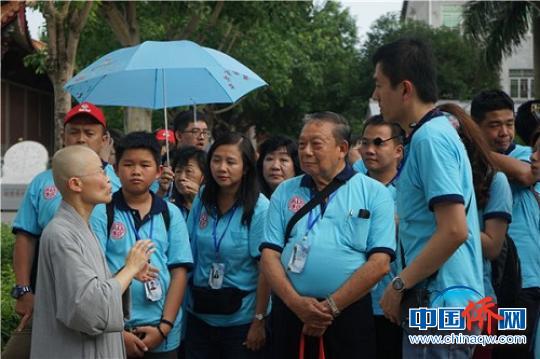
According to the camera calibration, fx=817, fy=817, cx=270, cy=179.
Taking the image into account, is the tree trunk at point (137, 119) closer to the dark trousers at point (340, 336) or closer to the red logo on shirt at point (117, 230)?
the red logo on shirt at point (117, 230)

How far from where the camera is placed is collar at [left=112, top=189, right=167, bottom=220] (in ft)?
14.4

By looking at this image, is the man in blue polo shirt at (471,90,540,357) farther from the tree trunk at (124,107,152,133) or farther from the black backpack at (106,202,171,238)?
the tree trunk at (124,107,152,133)

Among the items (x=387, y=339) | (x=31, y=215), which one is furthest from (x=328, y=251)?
(x=31, y=215)

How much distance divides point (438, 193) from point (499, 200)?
0.84 m

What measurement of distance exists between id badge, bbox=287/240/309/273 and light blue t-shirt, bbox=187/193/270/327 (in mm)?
639

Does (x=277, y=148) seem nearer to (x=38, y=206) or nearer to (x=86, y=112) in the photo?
(x=86, y=112)

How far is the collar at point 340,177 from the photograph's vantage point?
413 centimetres

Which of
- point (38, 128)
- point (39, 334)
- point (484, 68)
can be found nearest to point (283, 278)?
point (39, 334)

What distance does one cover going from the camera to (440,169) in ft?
10.2

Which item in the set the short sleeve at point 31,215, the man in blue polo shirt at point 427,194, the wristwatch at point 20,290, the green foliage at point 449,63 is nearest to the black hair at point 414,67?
the man in blue polo shirt at point 427,194

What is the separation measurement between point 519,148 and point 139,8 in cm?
1460

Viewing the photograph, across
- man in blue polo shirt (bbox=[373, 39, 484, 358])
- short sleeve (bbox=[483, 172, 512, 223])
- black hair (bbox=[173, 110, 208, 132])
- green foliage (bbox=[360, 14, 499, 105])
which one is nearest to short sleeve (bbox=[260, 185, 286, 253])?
man in blue polo shirt (bbox=[373, 39, 484, 358])

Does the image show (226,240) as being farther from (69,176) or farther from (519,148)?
(519,148)

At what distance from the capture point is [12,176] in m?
16.3
